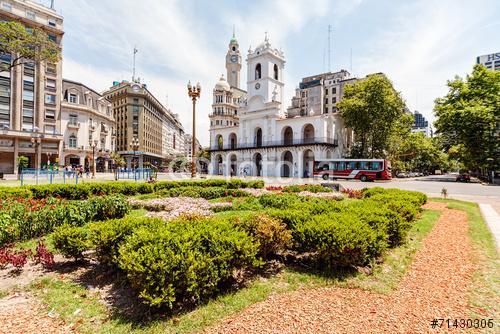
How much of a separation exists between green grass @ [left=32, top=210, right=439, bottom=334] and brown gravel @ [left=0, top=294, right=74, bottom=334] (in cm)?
12

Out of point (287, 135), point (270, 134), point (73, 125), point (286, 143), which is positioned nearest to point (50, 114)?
point (73, 125)

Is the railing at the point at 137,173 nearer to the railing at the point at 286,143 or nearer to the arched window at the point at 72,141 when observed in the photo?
the railing at the point at 286,143

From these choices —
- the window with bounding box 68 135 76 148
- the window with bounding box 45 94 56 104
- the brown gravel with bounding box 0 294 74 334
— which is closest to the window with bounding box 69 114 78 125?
the window with bounding box 68 135 76 148

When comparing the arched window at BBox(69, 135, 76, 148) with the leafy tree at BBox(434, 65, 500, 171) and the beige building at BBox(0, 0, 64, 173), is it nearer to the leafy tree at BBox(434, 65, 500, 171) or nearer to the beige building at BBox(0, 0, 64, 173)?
the beige building at BBox(0, 0, 64, 173)

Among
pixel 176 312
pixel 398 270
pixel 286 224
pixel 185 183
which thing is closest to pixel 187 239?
pixel 176 312

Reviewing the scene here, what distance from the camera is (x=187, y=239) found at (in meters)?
3.51

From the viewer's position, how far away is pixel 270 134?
4444 centimetres

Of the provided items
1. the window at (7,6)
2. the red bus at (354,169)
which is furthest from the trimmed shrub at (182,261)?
the window at (7,6)

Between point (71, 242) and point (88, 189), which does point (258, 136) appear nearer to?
point (88, 189)

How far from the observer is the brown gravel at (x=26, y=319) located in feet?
9.61

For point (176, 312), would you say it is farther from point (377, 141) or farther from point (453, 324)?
point (377, 141)

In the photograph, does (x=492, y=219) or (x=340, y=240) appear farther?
(x=492, y=219)

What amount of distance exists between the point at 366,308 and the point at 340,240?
103 centimetres

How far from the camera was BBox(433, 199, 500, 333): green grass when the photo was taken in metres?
3.35
